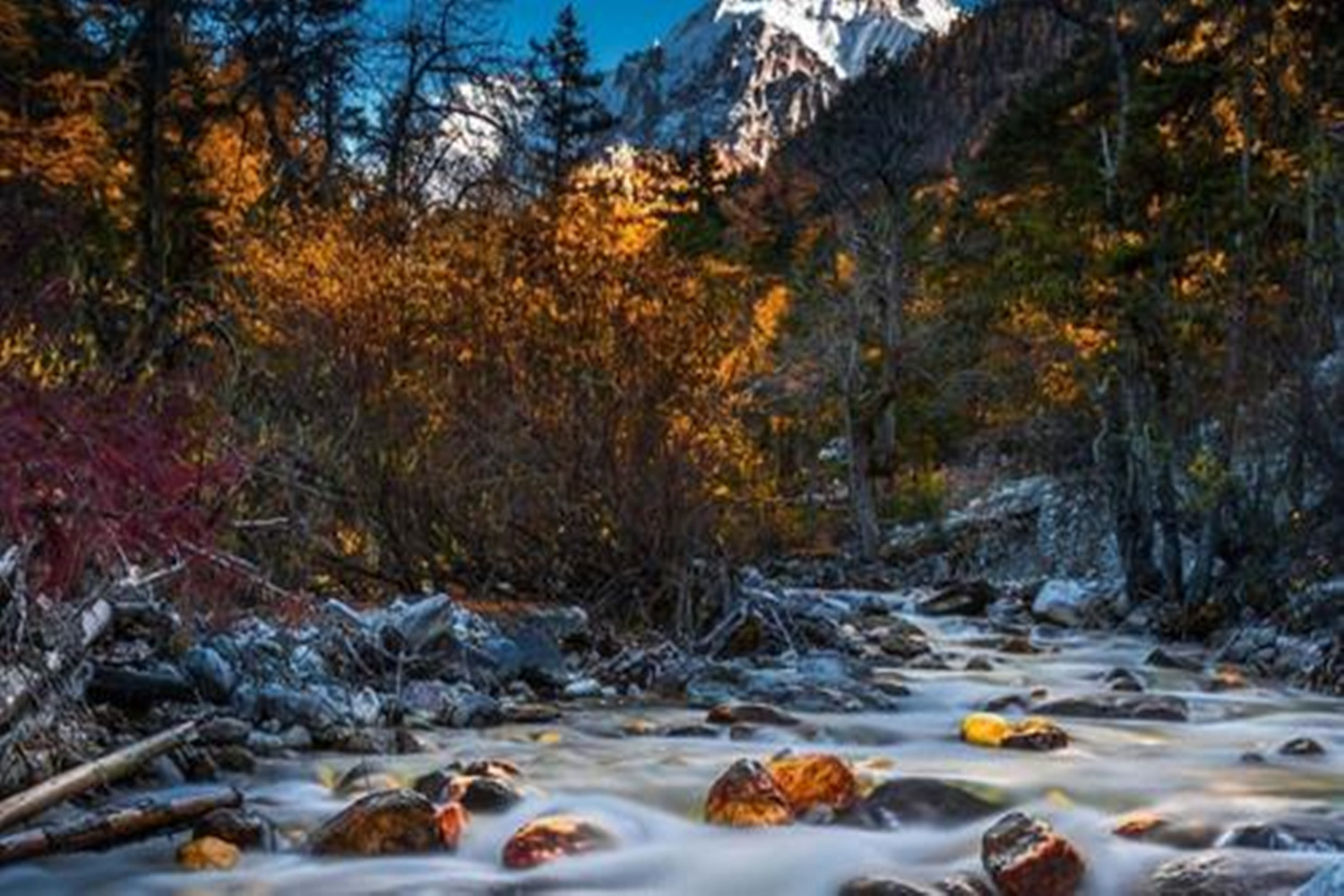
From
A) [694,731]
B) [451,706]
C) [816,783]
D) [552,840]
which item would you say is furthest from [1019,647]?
[552,840]

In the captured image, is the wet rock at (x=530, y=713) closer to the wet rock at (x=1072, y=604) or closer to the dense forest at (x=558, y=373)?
the dense forest at (x=558, y=373)

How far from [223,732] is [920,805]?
119 inches

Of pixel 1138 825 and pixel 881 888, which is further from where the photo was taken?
pixel 1138 825

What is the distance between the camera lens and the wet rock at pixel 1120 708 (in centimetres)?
848

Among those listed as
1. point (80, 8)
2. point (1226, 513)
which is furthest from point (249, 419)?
point (80, 8)

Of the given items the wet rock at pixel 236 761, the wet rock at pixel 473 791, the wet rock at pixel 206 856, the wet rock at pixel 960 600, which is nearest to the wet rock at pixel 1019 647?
the wet rock at pixel 960 600

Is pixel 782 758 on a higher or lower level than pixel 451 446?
lower

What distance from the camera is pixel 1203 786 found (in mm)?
6422

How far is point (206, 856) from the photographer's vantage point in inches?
193

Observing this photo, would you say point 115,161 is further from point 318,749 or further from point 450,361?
point 318,749

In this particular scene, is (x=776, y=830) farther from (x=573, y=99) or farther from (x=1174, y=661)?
(x=573, y=99)

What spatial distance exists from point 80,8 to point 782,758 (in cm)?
1639

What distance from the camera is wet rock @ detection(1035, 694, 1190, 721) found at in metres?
8.48

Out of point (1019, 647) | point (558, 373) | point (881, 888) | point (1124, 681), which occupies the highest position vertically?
point (558, 373)
